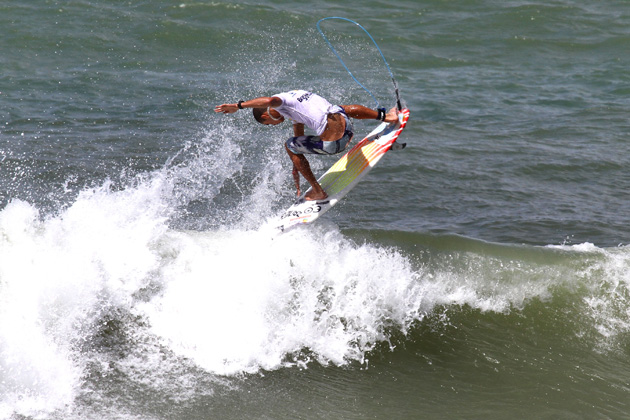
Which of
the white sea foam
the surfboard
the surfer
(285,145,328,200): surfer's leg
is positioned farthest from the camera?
the surfboard

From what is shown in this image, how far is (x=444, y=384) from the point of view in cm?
623

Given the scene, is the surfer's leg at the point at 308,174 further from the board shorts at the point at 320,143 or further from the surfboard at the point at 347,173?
the board shorts at the point at 320,143

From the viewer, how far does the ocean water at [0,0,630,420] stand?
6.06 meters

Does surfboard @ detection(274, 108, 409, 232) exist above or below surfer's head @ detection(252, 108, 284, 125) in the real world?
→ below

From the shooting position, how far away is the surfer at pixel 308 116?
280 inches

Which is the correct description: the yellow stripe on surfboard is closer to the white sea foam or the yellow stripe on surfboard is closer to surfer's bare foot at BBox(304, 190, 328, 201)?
surfer's bare foot at BBox(304, 190, 328, 201)

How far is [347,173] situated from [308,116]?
1.35 meters

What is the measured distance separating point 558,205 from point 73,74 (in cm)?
1137

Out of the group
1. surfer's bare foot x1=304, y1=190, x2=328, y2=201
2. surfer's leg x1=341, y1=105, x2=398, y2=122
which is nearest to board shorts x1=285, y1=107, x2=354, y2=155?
surfer's leg x1=341, y1=105, x2=398, y2=122

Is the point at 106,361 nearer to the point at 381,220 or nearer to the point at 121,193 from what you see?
the point at 121,193

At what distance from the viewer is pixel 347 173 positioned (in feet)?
27.4

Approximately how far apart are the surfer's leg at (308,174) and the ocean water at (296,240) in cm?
49

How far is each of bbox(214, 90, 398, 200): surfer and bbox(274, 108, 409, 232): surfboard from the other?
397mm

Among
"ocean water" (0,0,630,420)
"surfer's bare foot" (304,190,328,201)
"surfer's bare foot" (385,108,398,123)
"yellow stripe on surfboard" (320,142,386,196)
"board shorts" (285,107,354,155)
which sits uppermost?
"surfer's bare foot" (385,108,398,123)
